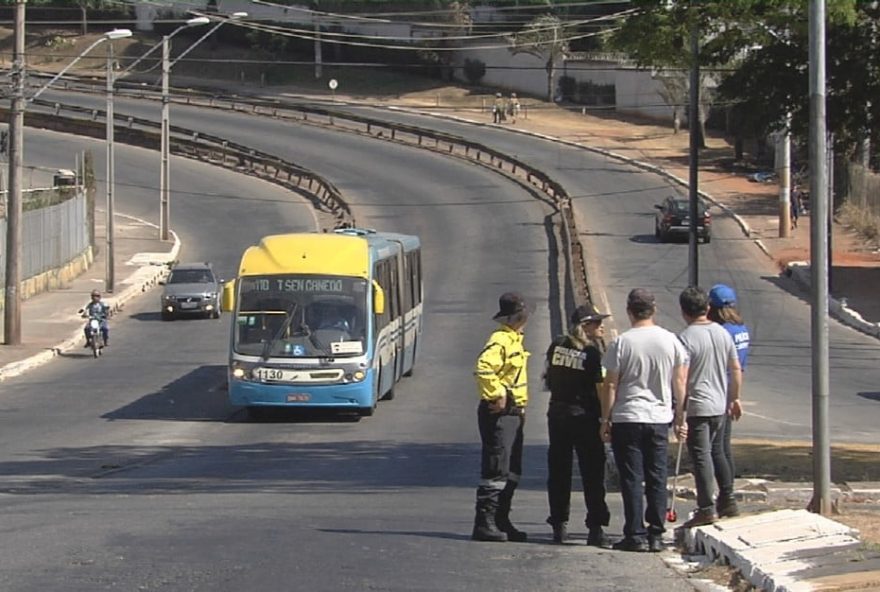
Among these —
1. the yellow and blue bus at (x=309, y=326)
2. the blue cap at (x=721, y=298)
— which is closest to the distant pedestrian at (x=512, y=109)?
the yellow and blue bus at (x=309, y=326)

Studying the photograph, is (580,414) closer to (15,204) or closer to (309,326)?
(309,326)

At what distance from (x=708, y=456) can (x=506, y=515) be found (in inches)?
63.7

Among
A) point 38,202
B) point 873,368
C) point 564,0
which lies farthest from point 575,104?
point 873,368

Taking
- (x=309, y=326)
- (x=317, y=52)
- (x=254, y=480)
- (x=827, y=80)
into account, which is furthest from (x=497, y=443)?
(x=317, y=52)

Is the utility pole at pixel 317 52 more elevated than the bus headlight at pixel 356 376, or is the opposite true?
the utility pole at pixel 317 52

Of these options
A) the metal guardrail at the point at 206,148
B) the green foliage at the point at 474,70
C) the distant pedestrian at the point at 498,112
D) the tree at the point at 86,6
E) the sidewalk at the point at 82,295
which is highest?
the tree at the point at 86,6

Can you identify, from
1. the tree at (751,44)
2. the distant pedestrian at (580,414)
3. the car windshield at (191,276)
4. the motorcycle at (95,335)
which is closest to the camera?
the distant pedestrian at (580,414)

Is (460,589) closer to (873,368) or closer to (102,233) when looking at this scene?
(873,368)

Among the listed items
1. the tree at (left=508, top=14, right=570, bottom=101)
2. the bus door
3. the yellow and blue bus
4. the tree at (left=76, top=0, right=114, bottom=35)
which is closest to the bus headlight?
the yellow and blue bus

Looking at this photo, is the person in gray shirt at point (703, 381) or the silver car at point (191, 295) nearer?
the person in gray shirt at point (703, 381)

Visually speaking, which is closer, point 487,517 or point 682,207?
point 487,517

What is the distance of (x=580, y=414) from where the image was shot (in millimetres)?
11500

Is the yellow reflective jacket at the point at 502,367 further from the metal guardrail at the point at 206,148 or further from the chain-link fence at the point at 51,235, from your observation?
the metal guardrail at the point at 206,148

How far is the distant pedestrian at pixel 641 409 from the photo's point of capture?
11.1m
